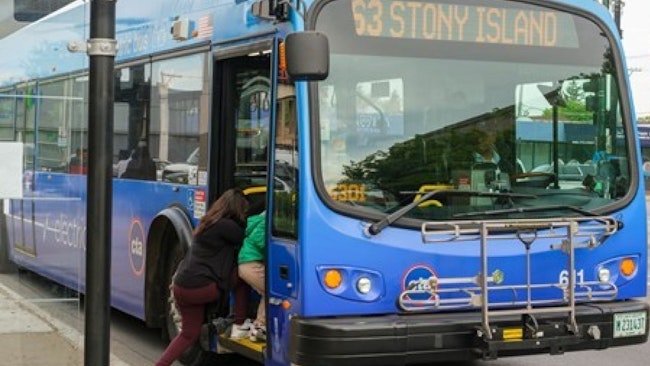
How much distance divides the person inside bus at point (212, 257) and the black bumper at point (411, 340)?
1141mm

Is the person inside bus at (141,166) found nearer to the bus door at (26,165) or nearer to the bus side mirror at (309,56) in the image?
the bus door at (26,165)

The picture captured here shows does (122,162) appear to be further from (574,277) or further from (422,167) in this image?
(574,277)

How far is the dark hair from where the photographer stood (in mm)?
5812

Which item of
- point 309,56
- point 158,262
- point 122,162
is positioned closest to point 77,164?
point 158,262

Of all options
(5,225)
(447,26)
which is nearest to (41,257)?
(5,225)

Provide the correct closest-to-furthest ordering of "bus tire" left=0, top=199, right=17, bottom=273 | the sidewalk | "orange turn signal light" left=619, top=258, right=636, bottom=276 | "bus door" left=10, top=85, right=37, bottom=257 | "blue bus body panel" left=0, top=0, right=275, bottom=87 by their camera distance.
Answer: "orange turn signal light" left=619, top=258, right=636, bottom=276, "blue bus body panel" left=0, top=0, right=275, bottom=87, the sidewalk, "bus door" left=10, top=85, right=37, bottom=257, "bus tire" left=0, top=199, right=17, bottom=273

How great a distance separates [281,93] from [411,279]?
4.43 feet

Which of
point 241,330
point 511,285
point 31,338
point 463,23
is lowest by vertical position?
point 31,338

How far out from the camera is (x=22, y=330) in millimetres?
6297

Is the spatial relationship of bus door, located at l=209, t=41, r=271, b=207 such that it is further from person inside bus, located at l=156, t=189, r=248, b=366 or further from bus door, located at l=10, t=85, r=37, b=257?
bus door, located at l=10, t=85, r=37, b=257

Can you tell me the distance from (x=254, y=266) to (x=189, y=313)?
0.75 metres

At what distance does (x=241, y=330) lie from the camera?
578 centimetres

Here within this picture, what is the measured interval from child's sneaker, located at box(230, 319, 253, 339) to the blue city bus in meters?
0.08

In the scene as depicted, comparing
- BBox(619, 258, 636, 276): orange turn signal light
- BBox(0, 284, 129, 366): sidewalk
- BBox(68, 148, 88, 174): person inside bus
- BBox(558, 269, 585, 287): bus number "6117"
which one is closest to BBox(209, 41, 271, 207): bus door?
BBox(68, 148, 88, 174): person inside bus
